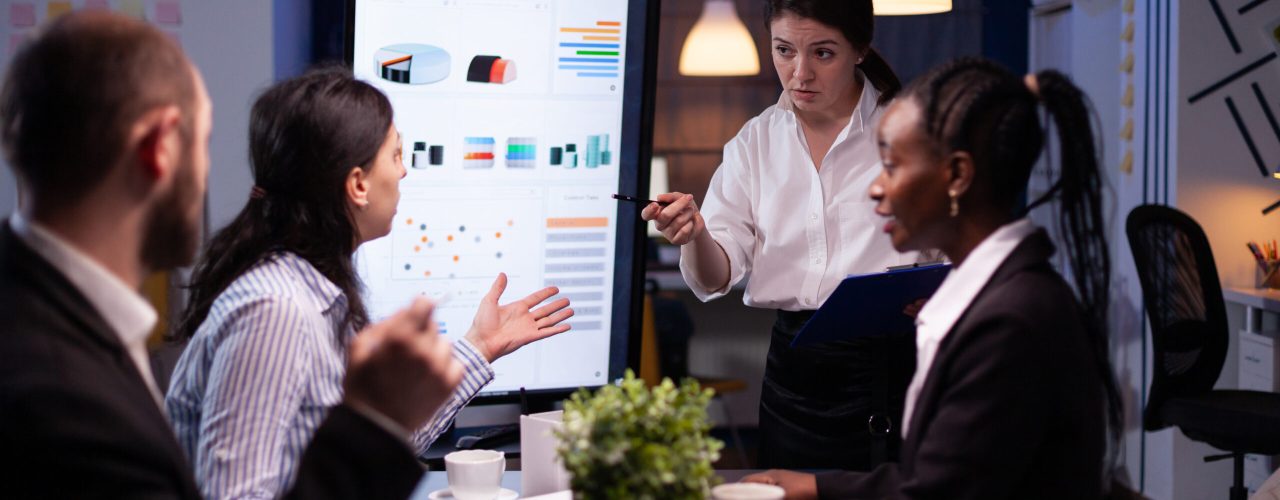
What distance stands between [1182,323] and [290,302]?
10.4 ft

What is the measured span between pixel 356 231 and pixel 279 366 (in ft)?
1.14

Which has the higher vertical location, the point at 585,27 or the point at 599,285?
the point at 585,27

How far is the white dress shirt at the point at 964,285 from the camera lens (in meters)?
1.23

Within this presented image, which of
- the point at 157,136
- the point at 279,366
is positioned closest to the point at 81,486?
the point at 157,136

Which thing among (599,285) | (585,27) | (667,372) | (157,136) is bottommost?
(667,372)

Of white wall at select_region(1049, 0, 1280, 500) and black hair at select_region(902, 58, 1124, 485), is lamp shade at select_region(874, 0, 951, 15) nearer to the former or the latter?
white wall at select_region(1049, 0, 1280, 500)

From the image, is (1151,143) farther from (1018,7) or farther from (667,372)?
(667,372)

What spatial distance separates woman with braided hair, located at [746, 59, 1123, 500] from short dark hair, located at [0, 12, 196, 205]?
0.78 m

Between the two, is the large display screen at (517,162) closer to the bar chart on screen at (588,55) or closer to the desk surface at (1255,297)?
the bar chart on screen at (588,55)

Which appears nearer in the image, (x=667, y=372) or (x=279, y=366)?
(x=279, y=366)

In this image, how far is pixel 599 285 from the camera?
270cm

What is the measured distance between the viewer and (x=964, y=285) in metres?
1.25

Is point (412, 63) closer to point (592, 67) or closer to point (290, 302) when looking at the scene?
point (592, 67)

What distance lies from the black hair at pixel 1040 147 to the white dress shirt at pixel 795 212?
105 centimetres
